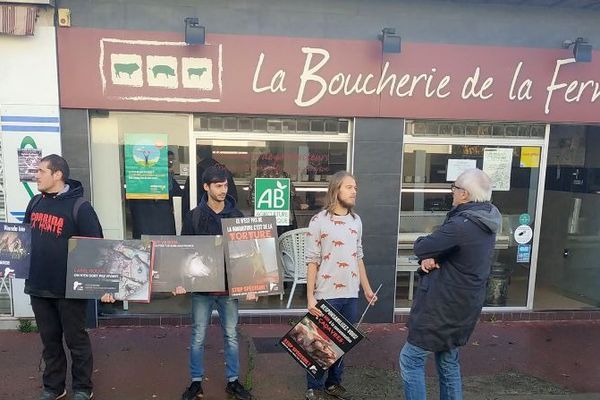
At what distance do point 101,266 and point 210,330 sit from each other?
2019mm

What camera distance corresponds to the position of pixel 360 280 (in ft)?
11.4

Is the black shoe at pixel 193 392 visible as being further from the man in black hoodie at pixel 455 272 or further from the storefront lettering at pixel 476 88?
the storefront lettering at pixel 476 88

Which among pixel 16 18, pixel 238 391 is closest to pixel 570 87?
pixel 238 391

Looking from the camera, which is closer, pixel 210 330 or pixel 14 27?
pixel 14 27

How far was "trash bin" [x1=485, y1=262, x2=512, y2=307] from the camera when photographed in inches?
223

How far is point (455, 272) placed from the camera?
2.80 metres

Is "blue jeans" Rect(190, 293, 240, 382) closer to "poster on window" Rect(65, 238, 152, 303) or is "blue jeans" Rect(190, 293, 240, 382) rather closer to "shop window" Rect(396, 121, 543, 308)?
"poster on window" Rect(65, 238, 152, 303)

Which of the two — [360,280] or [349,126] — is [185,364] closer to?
[360,280]

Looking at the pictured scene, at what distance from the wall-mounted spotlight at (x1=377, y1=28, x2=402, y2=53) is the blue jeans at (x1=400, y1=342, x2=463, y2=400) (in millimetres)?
2981

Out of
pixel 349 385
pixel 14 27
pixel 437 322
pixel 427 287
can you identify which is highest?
pixel 14 27

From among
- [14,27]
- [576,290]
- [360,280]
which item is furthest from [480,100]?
[14,27]

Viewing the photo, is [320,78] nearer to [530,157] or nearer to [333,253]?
[333,253]

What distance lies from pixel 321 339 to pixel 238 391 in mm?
833

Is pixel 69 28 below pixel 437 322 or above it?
above
